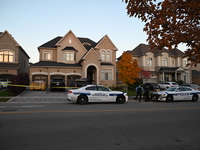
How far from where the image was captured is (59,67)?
2650 cm

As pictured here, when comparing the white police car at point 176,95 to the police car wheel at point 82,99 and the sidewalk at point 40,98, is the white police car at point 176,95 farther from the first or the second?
the police car wheel at point 82,99

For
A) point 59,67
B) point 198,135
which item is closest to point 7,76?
point 59,67

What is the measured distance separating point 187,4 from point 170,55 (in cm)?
3558

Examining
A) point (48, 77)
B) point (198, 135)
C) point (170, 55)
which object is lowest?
point (198, 135)

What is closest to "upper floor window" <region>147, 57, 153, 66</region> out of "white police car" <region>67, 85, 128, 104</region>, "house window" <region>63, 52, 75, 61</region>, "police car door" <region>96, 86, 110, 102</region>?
"house window" <region>63, 52, 75, 61</region>

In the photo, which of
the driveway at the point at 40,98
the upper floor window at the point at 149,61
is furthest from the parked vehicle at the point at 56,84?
the upper floor window at the point at 149,61

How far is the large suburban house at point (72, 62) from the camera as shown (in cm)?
2630

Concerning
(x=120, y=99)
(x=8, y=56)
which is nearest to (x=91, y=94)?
(x=120, y=99)

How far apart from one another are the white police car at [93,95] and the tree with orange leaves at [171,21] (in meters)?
7.17

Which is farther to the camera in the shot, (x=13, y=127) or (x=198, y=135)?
(x=13, y=127)

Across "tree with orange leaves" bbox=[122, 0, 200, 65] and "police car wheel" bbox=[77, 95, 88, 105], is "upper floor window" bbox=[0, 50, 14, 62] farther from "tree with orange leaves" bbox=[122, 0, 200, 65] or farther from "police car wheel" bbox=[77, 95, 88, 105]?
"tree with orange leaves" bbox=[122, 0, 200, 65]

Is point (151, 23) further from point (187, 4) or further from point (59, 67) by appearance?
point (59, 67)

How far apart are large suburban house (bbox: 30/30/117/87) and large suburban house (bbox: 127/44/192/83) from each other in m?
8.08

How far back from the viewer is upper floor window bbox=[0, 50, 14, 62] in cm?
2712
